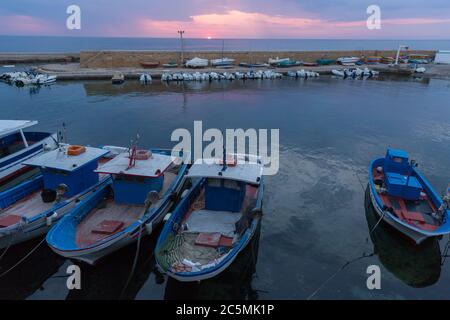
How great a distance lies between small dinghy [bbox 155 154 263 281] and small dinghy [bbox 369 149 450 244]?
7.49 meters

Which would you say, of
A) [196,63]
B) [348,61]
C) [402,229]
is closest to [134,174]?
[402,229]

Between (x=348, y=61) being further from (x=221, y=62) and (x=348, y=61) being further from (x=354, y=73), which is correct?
(x=221, y=62)

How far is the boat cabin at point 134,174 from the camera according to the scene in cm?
1470

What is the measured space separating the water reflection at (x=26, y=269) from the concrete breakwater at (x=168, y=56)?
245 ft

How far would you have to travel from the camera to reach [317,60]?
94.3m

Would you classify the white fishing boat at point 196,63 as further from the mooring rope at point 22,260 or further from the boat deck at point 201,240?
the mooring rope at point 22,260

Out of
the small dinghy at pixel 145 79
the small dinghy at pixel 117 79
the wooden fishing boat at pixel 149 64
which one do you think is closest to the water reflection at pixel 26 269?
the small dinghy at pixel 117 79

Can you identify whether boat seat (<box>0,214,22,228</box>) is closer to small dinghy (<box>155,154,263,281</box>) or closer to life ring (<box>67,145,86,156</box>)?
life ring (<box>67,145,86,156</box>)

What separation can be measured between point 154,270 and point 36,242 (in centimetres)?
657

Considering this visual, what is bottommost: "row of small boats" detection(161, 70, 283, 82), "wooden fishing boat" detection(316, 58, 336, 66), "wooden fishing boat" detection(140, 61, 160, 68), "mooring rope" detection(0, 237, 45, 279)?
"mooring rope" detection(0, 237, 45, 279)

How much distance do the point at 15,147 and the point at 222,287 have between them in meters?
19.5

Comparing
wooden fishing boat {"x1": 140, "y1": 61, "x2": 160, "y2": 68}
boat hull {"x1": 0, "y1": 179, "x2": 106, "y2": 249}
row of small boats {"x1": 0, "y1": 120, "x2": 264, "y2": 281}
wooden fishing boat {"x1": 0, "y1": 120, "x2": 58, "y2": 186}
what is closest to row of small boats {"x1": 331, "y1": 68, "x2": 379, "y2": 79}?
wooden fishing boat {"x1": 140, "y1": 61, "x2": 160, "y2": 68}

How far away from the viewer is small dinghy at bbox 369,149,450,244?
15.1m
